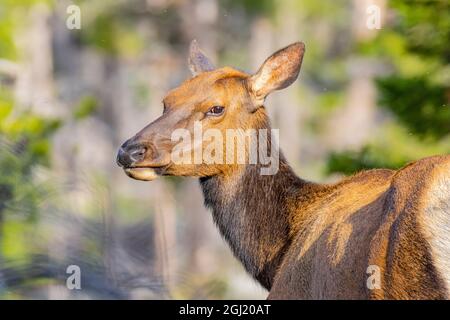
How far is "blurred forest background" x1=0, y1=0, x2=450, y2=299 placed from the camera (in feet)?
34.3

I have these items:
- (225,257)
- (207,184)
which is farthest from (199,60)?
(225,257)

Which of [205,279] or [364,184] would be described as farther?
[205,279]

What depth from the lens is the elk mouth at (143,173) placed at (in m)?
8.56

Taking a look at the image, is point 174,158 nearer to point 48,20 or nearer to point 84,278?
point 84,278

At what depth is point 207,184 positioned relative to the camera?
910 centimetres

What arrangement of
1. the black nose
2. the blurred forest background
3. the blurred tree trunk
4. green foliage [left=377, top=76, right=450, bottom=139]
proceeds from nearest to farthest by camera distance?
the black nose, the blurred forest background, green foliage [left=377, top=76, right=450, bottom=139], the blurred tree trunk

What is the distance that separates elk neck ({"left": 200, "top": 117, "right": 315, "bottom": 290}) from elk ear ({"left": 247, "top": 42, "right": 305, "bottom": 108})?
641mm

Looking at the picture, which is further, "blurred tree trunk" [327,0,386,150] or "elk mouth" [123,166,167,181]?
"blurred tree trunk" [327,0,386,150]

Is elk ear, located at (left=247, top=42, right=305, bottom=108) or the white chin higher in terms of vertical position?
elk ear, located at (left=247, top=42, right=305, bottom=108)

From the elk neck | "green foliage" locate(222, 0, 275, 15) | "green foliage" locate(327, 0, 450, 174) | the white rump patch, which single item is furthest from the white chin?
"green foliage" locate(222, 0, 275, 15)

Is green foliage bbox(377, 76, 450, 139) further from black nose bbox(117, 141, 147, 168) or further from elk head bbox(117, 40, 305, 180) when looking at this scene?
black nose bbox(117, 141, 147, 168)

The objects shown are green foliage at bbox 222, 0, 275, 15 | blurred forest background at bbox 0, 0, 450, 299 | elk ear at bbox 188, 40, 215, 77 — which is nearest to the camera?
elk ear at bbox 188, 40, 215, 77

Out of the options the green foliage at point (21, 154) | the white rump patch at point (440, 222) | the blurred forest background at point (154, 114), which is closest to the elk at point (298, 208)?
the white rump patch at point (440, 222)

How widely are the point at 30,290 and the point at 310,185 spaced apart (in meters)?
3.04
